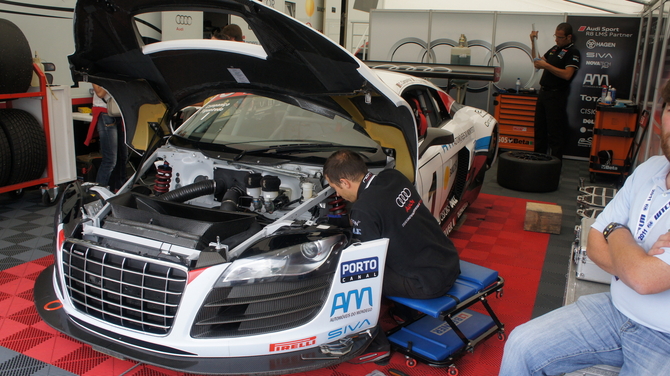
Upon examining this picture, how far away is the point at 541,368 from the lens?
179cm

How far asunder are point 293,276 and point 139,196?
95cm

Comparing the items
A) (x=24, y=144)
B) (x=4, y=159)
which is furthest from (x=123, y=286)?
(x=24, y=144)

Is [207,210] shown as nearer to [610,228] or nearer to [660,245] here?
[610,228]

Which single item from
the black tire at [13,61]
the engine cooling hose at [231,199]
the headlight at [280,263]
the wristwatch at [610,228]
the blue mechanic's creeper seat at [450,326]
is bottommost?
the blue mechanic's creeper seat at [450,326]

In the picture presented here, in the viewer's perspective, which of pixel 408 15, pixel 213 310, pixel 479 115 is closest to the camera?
pixel 213 310

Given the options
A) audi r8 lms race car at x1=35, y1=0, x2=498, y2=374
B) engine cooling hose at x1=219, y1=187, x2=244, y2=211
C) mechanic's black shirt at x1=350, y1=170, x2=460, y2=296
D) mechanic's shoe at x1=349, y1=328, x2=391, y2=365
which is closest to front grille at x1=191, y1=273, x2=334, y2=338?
audi r8 lms race car at x1=35, y1=0, x2=498, y2=374

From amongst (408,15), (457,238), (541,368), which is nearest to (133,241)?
(541,368)

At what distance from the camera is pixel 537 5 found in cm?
1148

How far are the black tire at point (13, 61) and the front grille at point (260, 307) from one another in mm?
3509

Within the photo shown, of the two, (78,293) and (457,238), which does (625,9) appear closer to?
(457,238)

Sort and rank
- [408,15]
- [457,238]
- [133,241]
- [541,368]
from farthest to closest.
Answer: [408,15]
[457,238]
[133,241]
[541,368]

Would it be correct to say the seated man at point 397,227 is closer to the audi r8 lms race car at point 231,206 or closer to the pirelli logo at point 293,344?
the audi r8 lms race car at point 231,206

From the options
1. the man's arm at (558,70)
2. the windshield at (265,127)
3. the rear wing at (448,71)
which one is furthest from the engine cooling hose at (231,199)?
→ the man's arm at (558,70)

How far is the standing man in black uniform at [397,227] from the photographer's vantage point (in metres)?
2.36
